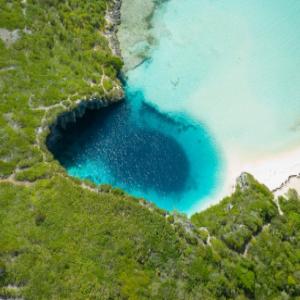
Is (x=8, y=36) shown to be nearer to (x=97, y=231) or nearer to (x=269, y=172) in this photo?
(x=97, y=231)

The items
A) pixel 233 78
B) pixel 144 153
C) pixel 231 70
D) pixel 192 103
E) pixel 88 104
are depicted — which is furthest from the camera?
pixel 231 70

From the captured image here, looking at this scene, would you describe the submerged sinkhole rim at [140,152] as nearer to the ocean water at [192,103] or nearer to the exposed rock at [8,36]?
the ocean water at [192,103]

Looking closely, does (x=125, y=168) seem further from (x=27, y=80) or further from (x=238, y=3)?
(x=238, y=3)

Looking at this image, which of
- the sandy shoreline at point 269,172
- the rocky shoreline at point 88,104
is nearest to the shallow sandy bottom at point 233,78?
the sandy shoreline at point 269,172

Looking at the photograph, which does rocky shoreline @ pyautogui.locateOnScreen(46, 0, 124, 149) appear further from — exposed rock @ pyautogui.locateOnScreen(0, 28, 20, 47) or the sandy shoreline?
the sandy shoreline

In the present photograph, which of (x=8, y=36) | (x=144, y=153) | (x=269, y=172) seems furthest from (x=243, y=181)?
(x=8, y=36)

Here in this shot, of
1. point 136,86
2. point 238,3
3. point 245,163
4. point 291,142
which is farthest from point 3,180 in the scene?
point 238,3

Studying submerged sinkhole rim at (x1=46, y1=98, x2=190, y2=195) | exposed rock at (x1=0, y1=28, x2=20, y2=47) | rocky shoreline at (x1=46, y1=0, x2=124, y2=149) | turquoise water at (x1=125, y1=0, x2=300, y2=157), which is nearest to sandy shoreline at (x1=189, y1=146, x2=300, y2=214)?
turquoise water at (x1=125, y1=0, x2=300, y2=157)
